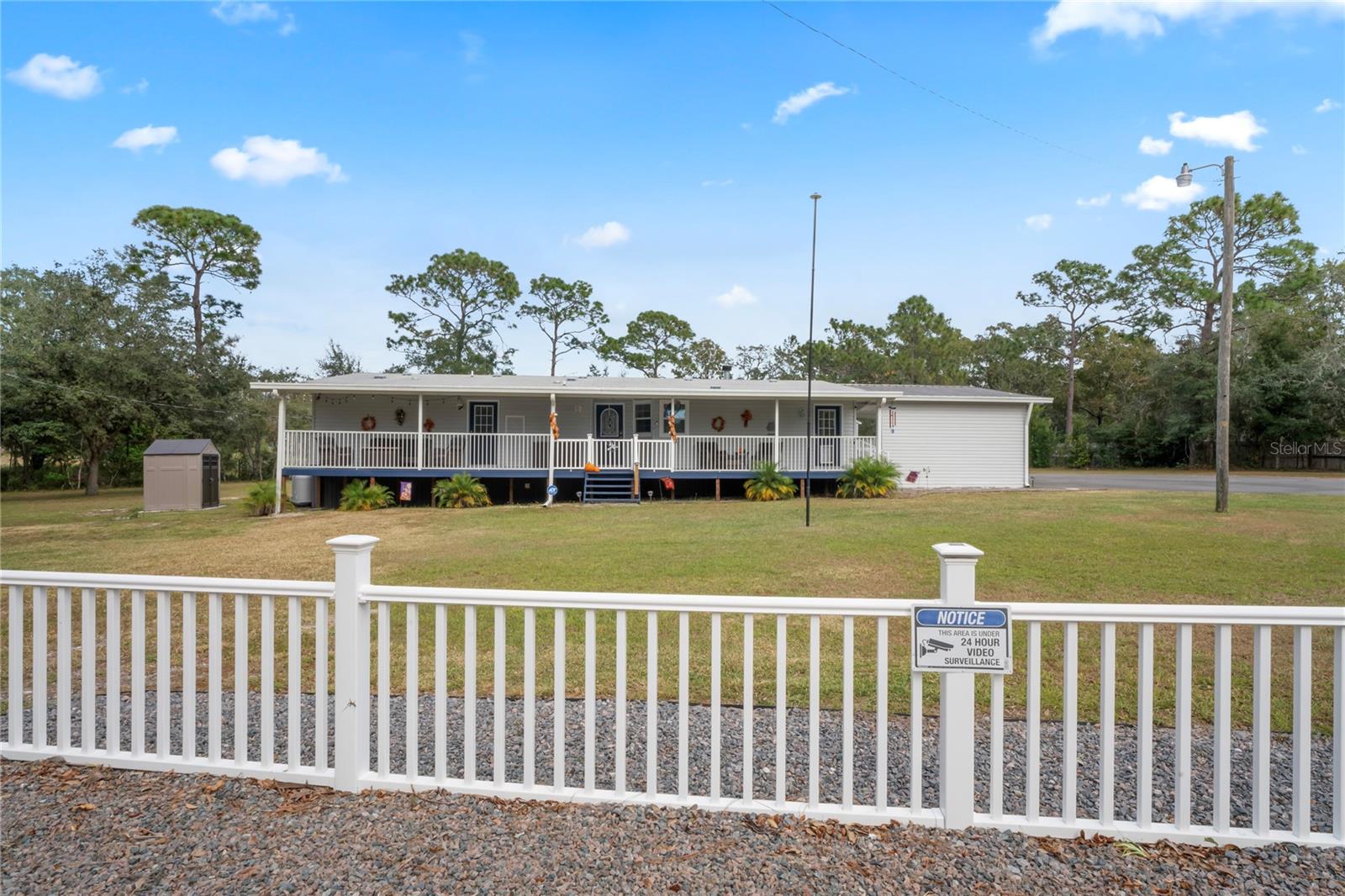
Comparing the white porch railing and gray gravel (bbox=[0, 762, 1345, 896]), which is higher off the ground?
the white porch railing

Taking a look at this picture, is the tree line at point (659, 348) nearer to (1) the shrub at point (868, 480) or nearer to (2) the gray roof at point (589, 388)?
(2) the gray roof at point (589, 388)

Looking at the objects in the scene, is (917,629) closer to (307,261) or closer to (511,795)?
(511,795)

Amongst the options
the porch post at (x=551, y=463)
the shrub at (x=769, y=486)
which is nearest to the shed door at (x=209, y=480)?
the porch post at (x=551, y=463)

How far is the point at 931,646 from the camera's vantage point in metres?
2.31

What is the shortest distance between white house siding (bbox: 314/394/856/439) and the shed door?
8.97 ft

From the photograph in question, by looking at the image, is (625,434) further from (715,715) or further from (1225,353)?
(715,715)

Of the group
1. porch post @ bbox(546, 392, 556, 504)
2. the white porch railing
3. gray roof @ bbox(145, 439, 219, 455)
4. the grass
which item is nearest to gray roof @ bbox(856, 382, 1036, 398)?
the white porch railing

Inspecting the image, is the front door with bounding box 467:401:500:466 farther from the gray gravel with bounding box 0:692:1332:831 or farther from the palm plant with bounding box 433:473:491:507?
the gray gravel with bounding box 0:692:1332:831

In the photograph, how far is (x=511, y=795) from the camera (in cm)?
257

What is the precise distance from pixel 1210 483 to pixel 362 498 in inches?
853

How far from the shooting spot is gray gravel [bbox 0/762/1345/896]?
2.08 m

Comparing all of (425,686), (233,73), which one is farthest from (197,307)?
(425,686)

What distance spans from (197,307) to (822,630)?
33000 millimetres

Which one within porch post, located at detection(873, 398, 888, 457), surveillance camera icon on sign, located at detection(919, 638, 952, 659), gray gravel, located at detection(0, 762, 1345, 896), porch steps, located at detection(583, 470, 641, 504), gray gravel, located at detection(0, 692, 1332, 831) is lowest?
gray gravel, located at detection(0, 692, 1332, 831)
